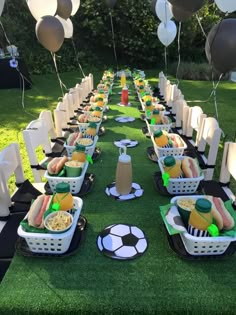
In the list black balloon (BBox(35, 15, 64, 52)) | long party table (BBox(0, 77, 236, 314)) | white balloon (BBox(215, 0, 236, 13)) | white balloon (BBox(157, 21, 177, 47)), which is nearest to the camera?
long party table (BBox(0, 77, 236, 314))

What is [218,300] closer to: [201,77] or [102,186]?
[102,186]

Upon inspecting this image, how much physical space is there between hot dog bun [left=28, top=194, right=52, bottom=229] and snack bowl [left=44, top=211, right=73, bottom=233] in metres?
0.03

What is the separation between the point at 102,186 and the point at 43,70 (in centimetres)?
713

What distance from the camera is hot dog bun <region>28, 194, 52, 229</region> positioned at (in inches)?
37.7

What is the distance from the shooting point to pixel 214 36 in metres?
1.71

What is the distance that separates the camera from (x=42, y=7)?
2.55 m

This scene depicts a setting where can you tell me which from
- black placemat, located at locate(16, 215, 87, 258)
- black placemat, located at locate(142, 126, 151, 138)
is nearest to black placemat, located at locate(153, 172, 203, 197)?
black placemat, located at locate(16, 215, 87, 258)

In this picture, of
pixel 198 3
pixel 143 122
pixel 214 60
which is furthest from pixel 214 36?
pixel 143 122

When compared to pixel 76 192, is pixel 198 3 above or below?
above

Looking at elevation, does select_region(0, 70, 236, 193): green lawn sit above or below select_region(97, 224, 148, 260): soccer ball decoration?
below

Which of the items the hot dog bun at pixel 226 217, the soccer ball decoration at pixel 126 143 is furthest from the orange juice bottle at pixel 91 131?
the hot dog bun at pixel 226 217

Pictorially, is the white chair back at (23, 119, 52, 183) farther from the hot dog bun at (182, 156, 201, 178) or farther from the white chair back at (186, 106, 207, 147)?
the white chair back at (186, 106, 207, 147)

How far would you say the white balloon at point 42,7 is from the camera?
2.53 metres

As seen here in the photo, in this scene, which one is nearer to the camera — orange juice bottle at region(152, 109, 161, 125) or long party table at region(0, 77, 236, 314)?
long party table at region(0, 77, 236, 314)
